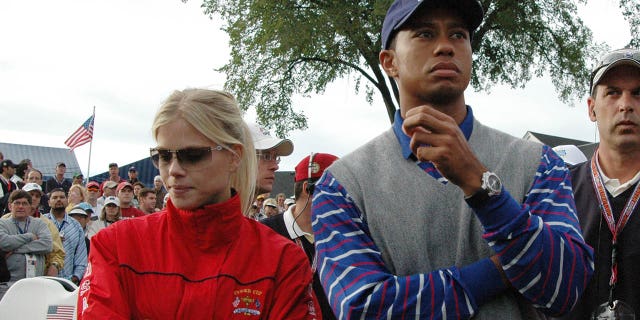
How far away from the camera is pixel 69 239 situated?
9.48 m

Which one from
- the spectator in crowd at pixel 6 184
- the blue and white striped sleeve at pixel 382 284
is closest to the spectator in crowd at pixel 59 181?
the spectator in crowd at pixel 6 184

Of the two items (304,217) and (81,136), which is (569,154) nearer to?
(304,217)

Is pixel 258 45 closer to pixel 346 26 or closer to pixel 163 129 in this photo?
pixel 346 26

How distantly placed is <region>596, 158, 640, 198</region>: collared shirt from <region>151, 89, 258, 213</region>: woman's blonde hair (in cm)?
168

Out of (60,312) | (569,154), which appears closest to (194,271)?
(60,312)

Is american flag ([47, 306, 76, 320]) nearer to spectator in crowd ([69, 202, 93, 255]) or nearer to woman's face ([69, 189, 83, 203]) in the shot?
spectator in crowd ([69, 202, 93, 255])

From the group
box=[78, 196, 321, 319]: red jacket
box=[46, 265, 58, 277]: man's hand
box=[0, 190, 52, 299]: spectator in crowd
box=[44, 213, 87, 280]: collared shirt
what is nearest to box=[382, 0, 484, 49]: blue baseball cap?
box=[78, 196, 321, 319]: red jacket

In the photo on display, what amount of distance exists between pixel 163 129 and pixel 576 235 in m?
1.60

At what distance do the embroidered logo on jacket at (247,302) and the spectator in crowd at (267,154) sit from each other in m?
2.09

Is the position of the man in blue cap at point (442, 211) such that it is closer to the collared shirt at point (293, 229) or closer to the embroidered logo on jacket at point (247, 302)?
the embroidered logo on jacket at point (247, 302)

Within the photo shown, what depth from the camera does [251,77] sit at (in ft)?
86.8

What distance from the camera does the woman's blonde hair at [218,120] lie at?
8.64 feet

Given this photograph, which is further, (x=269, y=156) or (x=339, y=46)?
(x=339, y=46)

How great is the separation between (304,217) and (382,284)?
2.41 meters
